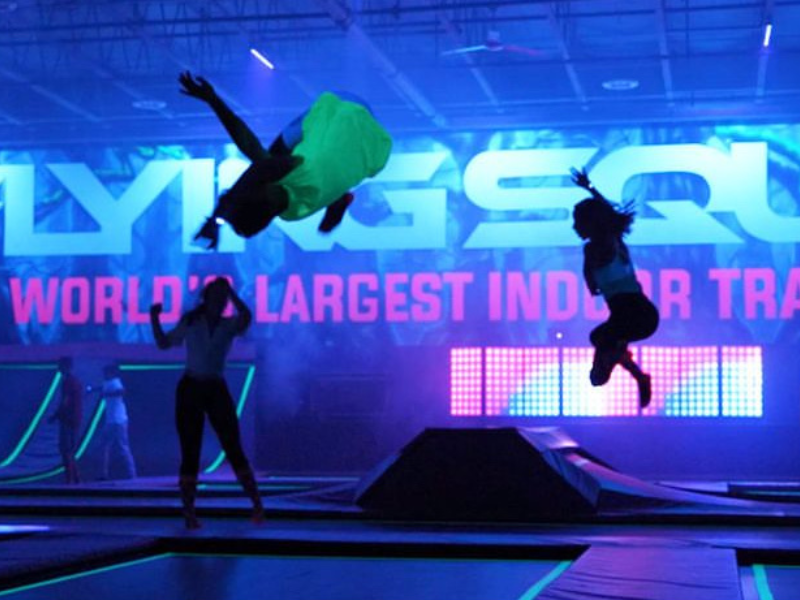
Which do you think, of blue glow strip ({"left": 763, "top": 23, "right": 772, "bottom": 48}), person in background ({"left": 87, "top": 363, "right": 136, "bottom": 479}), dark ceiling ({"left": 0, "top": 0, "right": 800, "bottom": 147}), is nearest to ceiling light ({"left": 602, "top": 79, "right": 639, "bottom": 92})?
dark ceiling ({"left": 0, "top": 0, "right": 800, "bottom": 147})

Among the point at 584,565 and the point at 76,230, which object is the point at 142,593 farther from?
the point at 76,230

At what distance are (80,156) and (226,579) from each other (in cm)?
1182

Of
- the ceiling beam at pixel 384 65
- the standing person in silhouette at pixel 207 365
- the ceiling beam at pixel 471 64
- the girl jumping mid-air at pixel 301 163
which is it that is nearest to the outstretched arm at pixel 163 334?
the standing person in silhouette at pixel 207 365

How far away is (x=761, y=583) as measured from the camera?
5.16m

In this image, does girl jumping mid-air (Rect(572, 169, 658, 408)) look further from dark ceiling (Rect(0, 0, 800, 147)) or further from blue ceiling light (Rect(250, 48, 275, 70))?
blue ceiling light (Rect(250, 48, 275, 70))

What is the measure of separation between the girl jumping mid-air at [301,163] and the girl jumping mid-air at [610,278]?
0.85 m

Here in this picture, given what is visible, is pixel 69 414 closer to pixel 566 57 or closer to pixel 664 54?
pixel 566 57

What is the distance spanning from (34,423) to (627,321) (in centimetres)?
Result: 1139

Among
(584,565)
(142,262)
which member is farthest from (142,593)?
(142,262)

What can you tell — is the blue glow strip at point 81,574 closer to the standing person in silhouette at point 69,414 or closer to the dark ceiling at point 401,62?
the standing person in silhouette at point 69,414

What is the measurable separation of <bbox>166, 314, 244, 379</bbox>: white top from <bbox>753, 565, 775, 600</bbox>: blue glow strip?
286 centimetres

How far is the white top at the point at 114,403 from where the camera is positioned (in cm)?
1270

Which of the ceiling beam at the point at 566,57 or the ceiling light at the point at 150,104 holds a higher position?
the ceiling beam at the point at 566,57

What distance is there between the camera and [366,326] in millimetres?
14977
